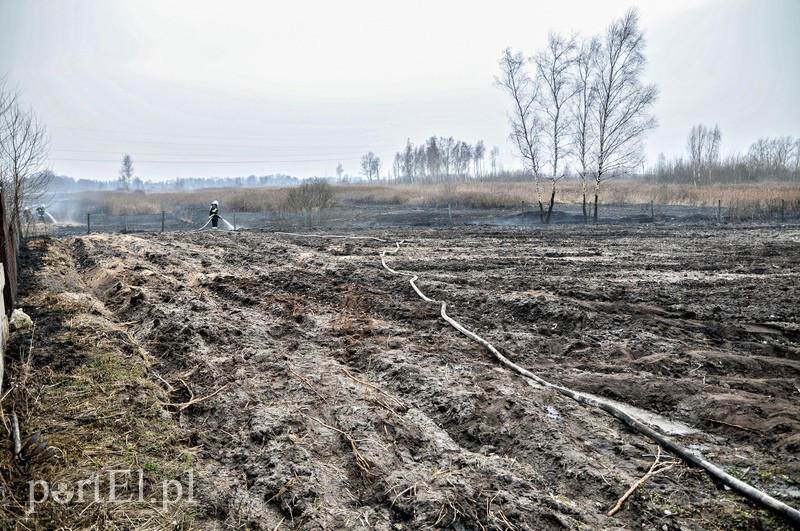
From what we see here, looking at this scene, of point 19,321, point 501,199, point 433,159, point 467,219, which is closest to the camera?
point 19,321

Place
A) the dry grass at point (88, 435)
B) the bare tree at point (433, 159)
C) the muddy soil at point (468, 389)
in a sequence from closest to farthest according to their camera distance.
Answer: the dry grass at point (88, 435) < the muddy soil at point (468, 389) < the bare tree at point (433, 159)

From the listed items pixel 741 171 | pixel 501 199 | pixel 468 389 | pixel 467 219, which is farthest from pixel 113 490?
pixel 741 171

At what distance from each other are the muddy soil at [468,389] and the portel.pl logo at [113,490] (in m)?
0.17

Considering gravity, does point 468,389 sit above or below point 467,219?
below

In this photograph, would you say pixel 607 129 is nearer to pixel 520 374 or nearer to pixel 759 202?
pixel 759 202

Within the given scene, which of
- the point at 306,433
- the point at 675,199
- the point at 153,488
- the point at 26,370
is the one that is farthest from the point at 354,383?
the point at 675,199

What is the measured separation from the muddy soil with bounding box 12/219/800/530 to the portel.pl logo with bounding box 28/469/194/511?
0.17m

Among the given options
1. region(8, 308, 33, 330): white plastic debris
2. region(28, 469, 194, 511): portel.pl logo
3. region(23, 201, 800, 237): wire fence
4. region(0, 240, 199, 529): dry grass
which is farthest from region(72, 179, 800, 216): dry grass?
region(28, 469, 194, 511): portel.pl logo

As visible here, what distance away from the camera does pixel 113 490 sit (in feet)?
9.21

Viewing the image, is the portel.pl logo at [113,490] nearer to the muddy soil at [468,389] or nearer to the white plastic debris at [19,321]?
the muddy soil at [468,389]

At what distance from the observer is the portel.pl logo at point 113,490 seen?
2705mm

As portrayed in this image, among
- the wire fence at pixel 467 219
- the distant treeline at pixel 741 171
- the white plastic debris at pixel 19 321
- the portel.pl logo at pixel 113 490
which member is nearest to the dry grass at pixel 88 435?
the portel.pl logo at pixel 113 490

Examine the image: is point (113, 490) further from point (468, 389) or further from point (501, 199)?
point (501, 199)

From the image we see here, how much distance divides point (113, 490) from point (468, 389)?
9.32 ft
